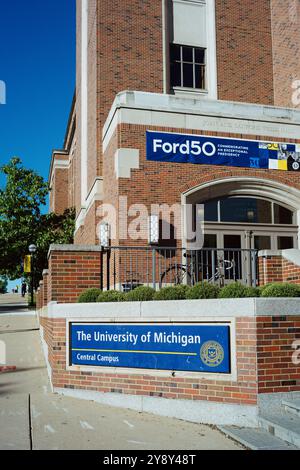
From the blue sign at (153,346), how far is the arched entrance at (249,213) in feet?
25.2

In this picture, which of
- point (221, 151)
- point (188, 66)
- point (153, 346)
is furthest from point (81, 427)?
point (188, 66)

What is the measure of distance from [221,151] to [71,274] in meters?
7.66

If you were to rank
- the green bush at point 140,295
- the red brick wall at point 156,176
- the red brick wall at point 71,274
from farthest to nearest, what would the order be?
the red brick wall at point 156,176 → the red brick wall at point 71,274 → the green bush at point 140,295

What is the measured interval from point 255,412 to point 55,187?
3821 centimetres

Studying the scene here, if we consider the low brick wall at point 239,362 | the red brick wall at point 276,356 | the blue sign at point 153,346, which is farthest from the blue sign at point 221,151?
the red brick wall at point 276,356

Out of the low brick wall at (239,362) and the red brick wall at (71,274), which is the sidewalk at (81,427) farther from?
the red brick wall at (71,274)

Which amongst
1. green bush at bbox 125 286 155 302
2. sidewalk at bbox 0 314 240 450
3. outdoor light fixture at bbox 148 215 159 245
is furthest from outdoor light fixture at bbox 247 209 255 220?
sidewalk at bbox 0 314 240 450

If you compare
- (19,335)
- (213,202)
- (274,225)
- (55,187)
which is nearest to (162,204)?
(213,202)

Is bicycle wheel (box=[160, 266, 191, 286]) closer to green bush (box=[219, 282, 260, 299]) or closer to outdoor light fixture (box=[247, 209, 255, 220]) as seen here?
outdoor light fixture (box=[247, 209, 255, 220])

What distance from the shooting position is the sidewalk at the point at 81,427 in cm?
586

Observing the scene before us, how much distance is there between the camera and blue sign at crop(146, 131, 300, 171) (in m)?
14.7

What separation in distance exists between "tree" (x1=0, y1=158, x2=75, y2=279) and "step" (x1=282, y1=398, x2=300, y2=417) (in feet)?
91.0

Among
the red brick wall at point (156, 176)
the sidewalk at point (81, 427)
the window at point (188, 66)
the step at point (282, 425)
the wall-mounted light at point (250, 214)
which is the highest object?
the window at point (188, 66)

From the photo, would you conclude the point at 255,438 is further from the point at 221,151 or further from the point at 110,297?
the point at 221,151
